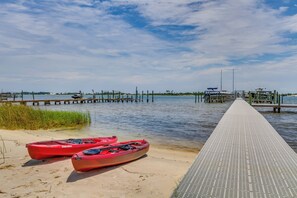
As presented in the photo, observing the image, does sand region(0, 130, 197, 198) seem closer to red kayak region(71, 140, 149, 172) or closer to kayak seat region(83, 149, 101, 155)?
red kayak region(71, 140, 149, 172)

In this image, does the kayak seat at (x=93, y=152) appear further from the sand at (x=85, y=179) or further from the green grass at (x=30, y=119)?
the green grass at (x=30, y=119)

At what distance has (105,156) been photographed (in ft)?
22.3

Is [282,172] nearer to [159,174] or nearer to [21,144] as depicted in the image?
[159,174]

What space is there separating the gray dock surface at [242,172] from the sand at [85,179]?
120cm

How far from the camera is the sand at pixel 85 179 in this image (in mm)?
5363

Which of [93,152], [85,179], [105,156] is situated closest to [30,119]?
[93,152]

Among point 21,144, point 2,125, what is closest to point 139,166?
point 21,144

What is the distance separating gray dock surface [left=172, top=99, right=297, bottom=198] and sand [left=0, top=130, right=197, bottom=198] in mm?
1204

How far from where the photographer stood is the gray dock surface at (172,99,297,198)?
3373 mm

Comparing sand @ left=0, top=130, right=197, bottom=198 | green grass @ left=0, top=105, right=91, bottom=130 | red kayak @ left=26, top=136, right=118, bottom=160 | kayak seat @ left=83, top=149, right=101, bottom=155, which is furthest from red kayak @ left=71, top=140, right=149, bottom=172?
green grass @ left=0, top=105, right=91, bottom=130

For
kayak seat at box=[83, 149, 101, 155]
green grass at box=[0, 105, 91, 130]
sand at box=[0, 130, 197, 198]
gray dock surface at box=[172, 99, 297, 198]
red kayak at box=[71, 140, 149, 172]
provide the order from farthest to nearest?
green grass at box=[0, 105, 91, 130] < kayak seat at box=[83, 149, 101, 155] < red kayak at box=[71, 140, 149, 172] < sand at box=[0, 130, 197, 198] < gray dock surface at box=[172, 99, 297, 198]

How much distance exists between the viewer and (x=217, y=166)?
452cm

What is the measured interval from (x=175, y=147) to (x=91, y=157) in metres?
5.66

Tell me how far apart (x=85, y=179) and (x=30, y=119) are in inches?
468
